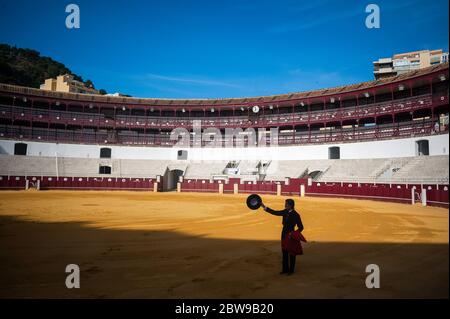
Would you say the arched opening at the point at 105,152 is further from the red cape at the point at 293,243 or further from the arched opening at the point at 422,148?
the red cape at the point at 293,243

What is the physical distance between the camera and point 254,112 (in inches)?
1667

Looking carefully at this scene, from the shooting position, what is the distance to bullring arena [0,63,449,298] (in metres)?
5.12

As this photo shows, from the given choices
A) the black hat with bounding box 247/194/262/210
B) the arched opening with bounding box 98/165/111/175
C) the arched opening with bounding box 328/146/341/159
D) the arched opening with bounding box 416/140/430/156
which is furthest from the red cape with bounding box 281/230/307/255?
the arched opening with bounding box 98/165/111/175

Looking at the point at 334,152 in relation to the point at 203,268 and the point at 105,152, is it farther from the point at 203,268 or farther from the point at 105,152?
the point at 203,268

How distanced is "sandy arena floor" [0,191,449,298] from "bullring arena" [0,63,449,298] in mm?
44

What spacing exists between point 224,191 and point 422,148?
1922 cm

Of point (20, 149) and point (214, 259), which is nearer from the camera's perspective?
point (214, 259)

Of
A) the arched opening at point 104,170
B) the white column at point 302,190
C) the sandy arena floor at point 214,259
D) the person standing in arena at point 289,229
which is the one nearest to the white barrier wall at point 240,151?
the arched opening at point 104,170

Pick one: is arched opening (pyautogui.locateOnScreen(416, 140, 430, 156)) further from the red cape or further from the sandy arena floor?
the red cape

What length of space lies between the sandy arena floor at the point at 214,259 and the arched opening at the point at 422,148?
2066 centimetres

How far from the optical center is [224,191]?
1260 inches

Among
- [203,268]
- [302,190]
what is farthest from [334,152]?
[203,268]
